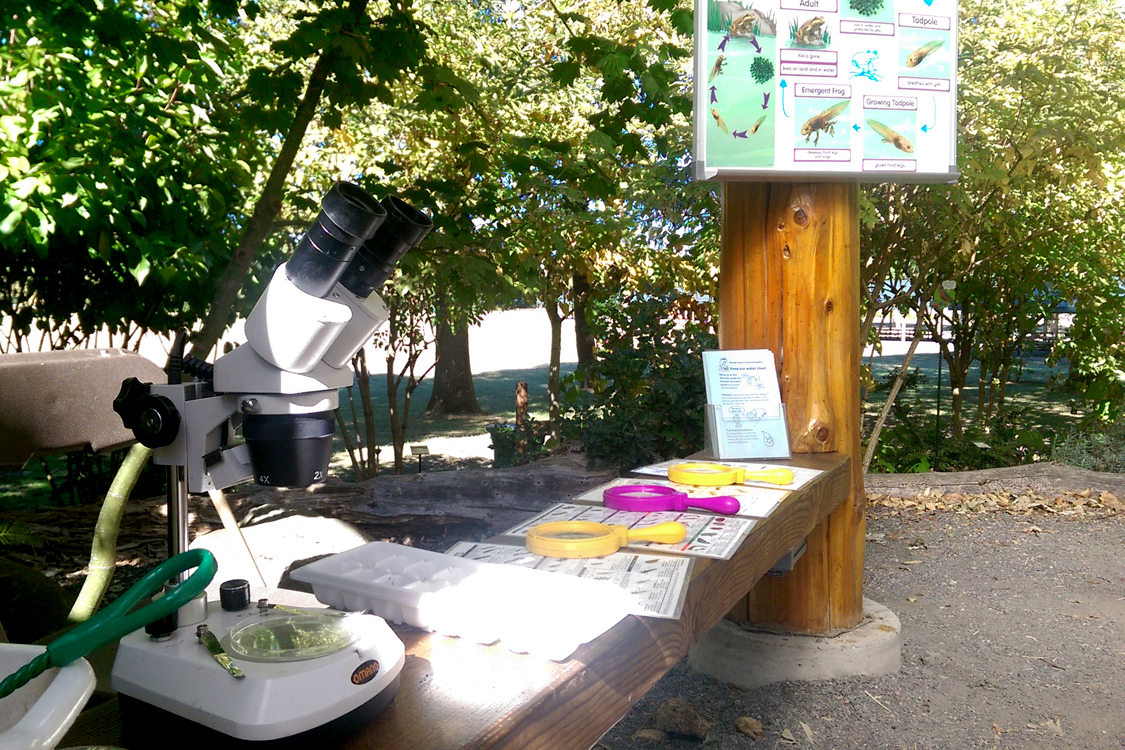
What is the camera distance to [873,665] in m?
3.14

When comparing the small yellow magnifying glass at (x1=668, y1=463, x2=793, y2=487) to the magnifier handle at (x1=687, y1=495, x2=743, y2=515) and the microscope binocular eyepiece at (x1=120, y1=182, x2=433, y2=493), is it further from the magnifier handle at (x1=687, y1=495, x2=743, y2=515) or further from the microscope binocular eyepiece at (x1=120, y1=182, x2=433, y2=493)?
the microscope binocular eyepiece at (x1=120, y1=182, x2=433, y2=493)

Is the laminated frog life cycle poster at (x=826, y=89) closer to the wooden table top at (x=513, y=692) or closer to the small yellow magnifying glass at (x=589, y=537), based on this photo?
the small yellow magnifying glass at (x=589, y=537)

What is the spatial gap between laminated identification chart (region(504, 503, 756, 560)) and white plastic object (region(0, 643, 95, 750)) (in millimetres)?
1040

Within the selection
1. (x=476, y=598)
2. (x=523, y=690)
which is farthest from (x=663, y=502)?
(x=523, y=690)

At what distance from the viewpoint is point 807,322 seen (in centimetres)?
302

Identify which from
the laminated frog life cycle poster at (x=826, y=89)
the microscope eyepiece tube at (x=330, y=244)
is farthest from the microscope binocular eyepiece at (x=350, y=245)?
the laminated frog life cycle poster at (x=826, y=89)

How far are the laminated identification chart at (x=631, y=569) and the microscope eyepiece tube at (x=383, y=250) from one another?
54 centimetres

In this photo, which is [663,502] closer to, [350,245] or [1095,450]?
[350,245]

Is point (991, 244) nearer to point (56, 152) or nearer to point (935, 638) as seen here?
point (935, 638)

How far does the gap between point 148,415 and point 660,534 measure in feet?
3.12

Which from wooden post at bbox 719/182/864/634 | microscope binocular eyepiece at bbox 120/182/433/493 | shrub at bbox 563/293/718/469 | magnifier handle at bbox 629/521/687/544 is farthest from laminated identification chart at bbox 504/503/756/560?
shrub at bbox 563/293/718/469

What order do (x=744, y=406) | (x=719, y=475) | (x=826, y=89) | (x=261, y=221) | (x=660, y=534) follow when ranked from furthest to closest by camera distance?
(x=261, y=221), (x=744, y=406), (x=826, y=89), (x=719, y=475), (x=660, y=534)

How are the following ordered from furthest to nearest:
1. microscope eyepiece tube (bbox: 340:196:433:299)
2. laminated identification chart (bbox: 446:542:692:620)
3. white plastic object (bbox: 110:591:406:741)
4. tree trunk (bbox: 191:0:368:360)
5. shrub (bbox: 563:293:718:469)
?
shrub (bbox: 563:293:718:469), tree trunk (bbox: 191:0:368:360), laminated identification chart (bbox: 446:542:692:620), microscope eyepiece tube (bbox: 340:196:433:299), white plastic object (bbox: 110:591:406:741)

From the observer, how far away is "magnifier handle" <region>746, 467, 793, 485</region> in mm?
2389
